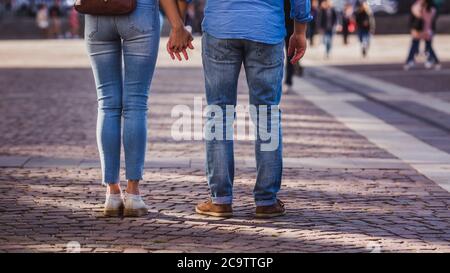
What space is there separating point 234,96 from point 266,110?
0.19 metres

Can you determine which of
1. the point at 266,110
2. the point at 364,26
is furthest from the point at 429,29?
the point at 266,110

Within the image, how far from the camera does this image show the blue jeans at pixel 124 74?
6051 millimetres

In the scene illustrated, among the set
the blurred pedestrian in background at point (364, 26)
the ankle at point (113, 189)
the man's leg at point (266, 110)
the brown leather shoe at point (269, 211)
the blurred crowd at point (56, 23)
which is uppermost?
the man's leg at point (266, 110)

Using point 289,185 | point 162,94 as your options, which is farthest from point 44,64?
point 289,185

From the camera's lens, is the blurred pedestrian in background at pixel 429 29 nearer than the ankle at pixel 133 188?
No

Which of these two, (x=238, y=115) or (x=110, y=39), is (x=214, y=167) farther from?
(x=238, y=115)

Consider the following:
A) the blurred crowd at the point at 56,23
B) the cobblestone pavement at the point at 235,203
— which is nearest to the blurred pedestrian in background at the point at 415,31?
the cobblestone pavement at the point at 235,203

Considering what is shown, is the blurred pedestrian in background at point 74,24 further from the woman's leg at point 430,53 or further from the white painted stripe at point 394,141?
the white painted stripe at point 394,141

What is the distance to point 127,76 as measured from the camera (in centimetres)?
612

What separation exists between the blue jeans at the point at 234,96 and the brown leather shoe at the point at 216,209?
0.09 feet

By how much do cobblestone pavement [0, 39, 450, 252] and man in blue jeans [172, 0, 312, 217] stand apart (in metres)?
0.18

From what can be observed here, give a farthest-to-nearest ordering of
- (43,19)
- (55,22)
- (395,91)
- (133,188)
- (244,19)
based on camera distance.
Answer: (43,19)
(55,22)
(395,91)
(133,188)
(244,19)

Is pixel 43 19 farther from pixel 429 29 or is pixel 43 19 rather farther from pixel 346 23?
pixel 429 29
